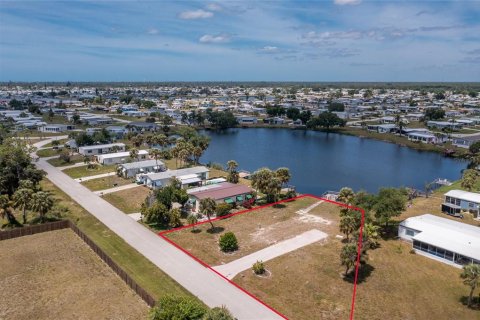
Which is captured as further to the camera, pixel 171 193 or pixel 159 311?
pixel 171 193

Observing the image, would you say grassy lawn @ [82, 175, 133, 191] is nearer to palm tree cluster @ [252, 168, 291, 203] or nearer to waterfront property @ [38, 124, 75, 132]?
palm tree cluster @ [252, 168, 291, 203]

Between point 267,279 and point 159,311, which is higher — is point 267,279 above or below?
below

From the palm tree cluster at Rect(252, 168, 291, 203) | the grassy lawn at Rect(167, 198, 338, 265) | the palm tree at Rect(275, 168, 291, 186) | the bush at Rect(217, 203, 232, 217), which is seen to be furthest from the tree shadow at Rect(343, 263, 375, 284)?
the palm tree at Rect(275, 168, 291, 186)

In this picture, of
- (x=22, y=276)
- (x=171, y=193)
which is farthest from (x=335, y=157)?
(x=22, y=276)

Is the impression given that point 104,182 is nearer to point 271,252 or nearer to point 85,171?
point 85,171

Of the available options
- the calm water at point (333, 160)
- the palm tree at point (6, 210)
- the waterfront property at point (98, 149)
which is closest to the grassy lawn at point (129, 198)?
the palm tree at point (6, 210)

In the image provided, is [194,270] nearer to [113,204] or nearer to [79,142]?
[113,204]

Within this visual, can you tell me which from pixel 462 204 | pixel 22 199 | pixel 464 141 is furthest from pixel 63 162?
pixel 464 141
